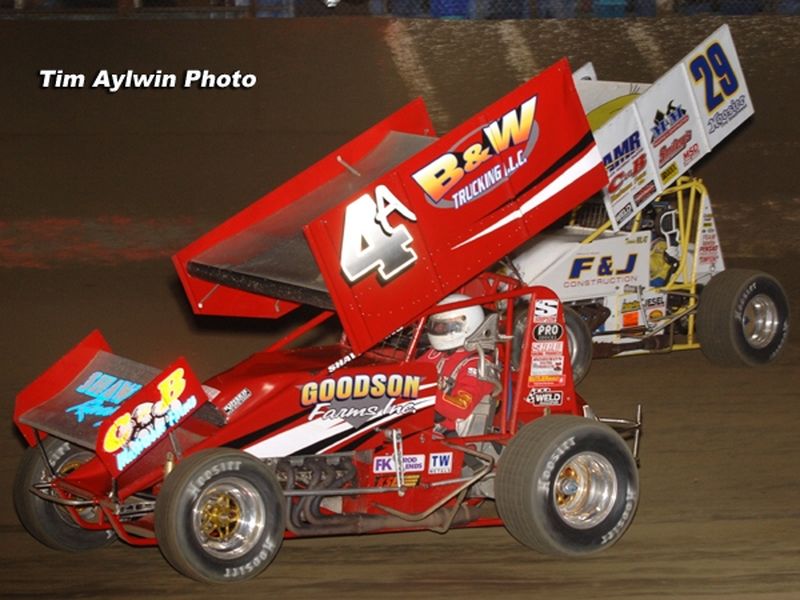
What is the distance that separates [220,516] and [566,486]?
1742 millimetres

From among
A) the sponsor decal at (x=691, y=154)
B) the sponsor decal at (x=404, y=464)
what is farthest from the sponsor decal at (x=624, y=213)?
the sponsor decal at (x=404, y=464)

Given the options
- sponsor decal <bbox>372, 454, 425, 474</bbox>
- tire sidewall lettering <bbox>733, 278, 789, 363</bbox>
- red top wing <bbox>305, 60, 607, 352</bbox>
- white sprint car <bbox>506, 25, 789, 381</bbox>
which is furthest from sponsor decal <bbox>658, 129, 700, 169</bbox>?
sponsor decal <bbox>372, 454, 425, 474</bbox>

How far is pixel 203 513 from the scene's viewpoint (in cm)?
626

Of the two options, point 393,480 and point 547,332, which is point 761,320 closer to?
point 547,332

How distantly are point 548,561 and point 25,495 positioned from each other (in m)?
2.65

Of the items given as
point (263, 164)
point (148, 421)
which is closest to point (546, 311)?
point (148, 421)

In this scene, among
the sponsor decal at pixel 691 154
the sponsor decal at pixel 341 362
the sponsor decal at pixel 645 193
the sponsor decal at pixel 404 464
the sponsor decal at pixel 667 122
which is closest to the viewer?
the sponsor decal at pixel 341 362

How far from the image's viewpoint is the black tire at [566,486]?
260 inches

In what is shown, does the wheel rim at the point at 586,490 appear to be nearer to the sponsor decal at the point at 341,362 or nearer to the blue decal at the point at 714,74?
the sponsor decal at the point at 341,362

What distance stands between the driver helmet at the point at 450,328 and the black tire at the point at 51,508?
1.88 m

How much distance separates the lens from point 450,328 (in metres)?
7.23

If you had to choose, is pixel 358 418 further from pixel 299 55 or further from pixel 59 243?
pixel 299 55

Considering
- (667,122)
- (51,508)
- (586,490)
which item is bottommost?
(586,490)

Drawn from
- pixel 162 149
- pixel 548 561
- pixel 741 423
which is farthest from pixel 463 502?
pixel 162 149
